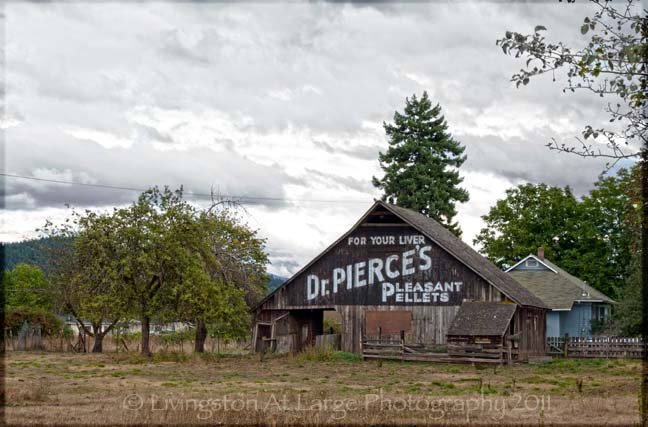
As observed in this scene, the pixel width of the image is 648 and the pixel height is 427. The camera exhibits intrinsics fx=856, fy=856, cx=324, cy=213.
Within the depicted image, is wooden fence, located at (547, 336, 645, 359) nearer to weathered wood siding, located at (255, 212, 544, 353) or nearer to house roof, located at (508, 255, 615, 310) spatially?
weathered wood siding, located at (255, 212, 544, 353)

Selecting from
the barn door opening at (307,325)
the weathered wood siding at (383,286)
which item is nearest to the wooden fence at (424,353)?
the weathered wood siding at (383,286)

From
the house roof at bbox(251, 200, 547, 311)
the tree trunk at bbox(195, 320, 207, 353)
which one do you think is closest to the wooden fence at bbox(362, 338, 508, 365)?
the house roof at bbox(251, 200, 547, 311)

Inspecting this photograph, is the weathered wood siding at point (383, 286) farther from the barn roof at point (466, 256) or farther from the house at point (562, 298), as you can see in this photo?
the house at point (562, 298)

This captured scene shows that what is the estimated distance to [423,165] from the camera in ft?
243

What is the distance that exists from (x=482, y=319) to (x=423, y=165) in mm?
33986

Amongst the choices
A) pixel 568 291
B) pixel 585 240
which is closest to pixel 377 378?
pixel 568 291

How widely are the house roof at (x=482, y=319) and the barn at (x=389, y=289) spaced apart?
0.48 metres

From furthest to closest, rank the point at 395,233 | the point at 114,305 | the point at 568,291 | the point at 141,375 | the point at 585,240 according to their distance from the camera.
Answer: the point at 585,240 < the point at 568,291 < the point at 395,233 < the point at 114,305 < the point at 141,375

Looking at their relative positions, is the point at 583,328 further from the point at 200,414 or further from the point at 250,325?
the point at 200,414

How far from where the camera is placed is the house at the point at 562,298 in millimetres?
59562

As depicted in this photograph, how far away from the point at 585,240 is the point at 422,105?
18.4m

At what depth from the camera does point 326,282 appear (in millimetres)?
46469

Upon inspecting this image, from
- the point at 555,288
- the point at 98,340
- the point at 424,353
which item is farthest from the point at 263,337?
the point at 555,288

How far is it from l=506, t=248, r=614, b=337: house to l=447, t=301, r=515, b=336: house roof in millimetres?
16597
